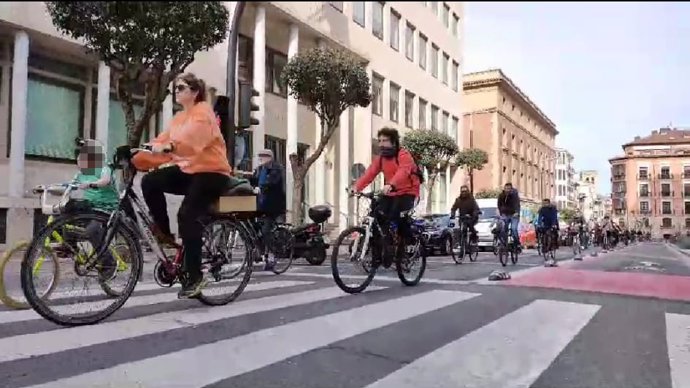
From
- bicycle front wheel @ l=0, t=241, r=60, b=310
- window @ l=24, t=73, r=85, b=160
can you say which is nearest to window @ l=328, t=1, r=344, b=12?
window @ l=24, t=73, r=85, b=160

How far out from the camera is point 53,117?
884 mm

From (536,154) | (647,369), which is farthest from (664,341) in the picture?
(536,154)

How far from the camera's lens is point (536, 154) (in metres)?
1.57

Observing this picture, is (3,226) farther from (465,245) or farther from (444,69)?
(465,245)

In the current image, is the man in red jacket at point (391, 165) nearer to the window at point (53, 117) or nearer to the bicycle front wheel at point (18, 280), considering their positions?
the window at point (53, 117)

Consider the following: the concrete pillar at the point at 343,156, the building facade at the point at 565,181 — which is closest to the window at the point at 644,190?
the building facade at the point at 565,181

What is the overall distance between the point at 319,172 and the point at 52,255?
104 centimetres

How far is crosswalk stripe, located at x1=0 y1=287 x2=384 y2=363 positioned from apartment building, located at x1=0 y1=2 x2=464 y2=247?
1304mm

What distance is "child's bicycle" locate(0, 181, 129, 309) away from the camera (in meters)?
0.96

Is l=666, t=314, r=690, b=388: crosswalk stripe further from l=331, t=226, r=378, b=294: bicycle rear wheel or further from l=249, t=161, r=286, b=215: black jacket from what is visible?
l=331, t=226, r=378, b=294: bicycle rear wheel

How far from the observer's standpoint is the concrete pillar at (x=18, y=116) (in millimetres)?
822

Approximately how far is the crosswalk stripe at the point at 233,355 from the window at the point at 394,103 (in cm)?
95

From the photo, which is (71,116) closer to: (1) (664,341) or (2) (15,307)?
(2) (15,307)

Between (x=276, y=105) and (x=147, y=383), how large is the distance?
3.09ft
